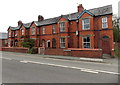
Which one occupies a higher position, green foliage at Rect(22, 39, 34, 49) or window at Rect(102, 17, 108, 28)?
window at Rect(102, 17, 108, 28)

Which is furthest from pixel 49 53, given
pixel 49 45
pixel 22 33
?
pixel 22 33

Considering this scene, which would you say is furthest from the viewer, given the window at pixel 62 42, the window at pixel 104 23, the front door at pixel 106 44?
the window at pixel 62 42

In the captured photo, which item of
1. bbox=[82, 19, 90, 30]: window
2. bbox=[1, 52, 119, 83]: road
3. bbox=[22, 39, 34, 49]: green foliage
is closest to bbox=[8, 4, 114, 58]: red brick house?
bbox=[82, 19, 90, 30]: window

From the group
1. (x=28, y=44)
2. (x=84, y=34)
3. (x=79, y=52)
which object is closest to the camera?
(x=79, y=52)

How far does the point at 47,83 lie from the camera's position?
13.6ft

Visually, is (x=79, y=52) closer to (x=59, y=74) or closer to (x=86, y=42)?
(x=86, y=42)

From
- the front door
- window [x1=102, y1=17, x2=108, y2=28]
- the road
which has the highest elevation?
window [x1=102, y1=17, x2=108, y2=28]

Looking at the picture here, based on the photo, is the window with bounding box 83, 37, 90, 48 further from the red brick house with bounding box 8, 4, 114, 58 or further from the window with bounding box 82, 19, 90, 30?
the window with bounding box 82, 19, 90, 30

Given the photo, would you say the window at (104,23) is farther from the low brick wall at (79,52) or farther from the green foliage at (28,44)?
the green foliage at (28,44)

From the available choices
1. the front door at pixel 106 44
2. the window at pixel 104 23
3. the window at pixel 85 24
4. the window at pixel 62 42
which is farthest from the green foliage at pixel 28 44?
the window at pixel 104 23

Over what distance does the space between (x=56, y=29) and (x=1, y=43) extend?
79.7 feet

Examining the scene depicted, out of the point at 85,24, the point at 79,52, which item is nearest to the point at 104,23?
the point at 85,24

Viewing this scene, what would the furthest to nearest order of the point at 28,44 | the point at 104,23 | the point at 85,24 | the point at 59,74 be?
the point at 28,44 → the point at 85,24 → the point at 104,23 → the point at 59,74

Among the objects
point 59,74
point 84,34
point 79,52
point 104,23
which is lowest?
point 59,74
